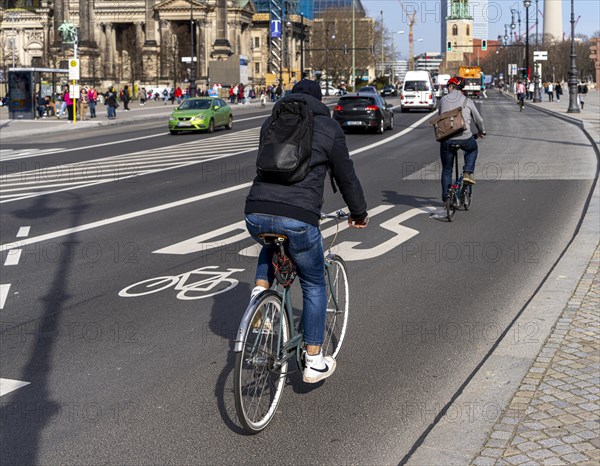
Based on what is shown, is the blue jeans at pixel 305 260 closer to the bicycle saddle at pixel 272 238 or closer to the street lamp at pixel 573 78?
the bicycle saddle at pixel 272 238

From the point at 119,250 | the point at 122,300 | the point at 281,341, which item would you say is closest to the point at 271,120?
the point at 281,341

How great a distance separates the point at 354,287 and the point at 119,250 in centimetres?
350

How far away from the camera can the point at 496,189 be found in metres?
17.0

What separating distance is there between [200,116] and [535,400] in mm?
31793

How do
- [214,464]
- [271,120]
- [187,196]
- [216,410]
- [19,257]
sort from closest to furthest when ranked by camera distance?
[214,464] < [271,120] < [216,410] < [19,257] < [187,196]

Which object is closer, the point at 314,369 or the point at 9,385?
the point at 314,369

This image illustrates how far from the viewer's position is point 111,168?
2228cm

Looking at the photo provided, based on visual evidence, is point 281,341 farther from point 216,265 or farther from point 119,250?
point 119,250

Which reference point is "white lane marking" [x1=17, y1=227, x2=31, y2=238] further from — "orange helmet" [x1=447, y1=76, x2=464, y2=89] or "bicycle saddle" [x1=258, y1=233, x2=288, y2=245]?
"bicycle saddle" [x1=258, y1=233, x2=288, y2=245]

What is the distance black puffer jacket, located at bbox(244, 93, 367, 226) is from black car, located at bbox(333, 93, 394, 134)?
29.1 meters

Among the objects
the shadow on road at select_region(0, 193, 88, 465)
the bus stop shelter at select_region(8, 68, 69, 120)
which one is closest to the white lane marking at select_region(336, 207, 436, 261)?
the shadow on road at select_region(0, 193, 88, 465)

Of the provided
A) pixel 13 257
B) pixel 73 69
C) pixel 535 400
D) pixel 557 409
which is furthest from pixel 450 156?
pixel 73 69

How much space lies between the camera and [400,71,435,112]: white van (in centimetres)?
5531

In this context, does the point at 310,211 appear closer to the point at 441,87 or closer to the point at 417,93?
the point at 417,93
